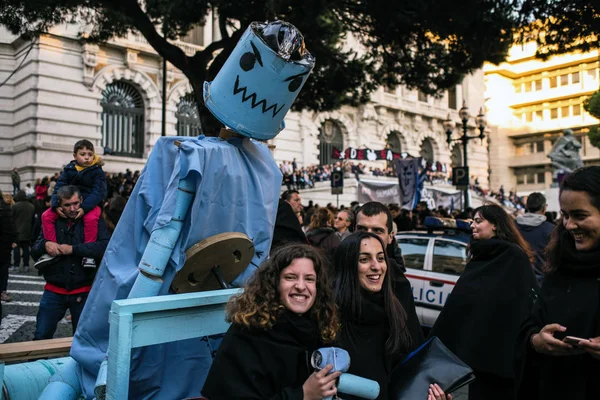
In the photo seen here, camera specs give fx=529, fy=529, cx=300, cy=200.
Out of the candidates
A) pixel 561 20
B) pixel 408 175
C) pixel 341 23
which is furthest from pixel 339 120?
pixel 561 20

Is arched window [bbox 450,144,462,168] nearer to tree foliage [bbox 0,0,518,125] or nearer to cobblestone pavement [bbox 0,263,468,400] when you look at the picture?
tree foliage [bbox 0,0,518,125]

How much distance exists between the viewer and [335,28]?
1089cm

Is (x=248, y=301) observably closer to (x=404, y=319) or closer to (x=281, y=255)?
(x=281, y=255)

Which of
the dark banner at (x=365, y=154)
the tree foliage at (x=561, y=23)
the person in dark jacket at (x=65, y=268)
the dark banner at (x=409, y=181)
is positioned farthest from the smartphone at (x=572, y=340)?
the dark banner at (x=365, y=154)

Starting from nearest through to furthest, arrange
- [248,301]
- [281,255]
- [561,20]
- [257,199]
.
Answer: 1. [248,301]
2. [281,255]
3. [257,199]
4. [561,20]

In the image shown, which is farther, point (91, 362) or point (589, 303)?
point (91, 362)

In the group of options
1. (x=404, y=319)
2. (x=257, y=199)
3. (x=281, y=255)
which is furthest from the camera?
(x=257, y=199)

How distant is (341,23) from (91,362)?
1022 centimetres

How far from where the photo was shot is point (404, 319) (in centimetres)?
268

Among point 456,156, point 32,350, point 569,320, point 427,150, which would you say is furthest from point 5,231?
point 456,156

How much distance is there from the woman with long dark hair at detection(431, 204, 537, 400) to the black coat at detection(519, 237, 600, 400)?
3.40 feet

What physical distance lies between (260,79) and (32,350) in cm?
220

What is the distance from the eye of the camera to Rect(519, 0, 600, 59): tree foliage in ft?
26.3

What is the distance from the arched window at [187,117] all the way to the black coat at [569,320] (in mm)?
24615
